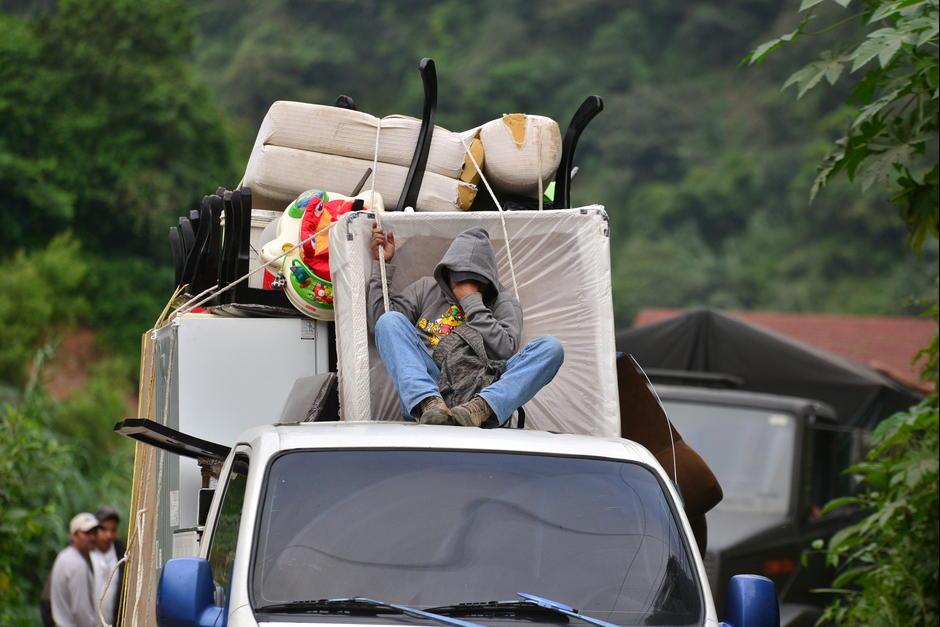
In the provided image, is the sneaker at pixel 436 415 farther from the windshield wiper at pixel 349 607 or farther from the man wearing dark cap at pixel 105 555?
the man wearing dark cap at pixel 105 555

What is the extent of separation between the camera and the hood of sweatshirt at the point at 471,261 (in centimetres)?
604

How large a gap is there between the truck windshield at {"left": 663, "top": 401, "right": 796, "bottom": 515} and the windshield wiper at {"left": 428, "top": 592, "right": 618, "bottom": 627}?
6.99 metres

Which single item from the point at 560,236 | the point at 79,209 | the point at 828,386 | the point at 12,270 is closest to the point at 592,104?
the point at 560,236

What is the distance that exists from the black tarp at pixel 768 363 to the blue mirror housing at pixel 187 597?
33.0ft

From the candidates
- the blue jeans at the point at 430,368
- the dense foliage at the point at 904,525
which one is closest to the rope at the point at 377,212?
the blue jeans at the point at 430,368

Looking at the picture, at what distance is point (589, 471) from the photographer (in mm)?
4848

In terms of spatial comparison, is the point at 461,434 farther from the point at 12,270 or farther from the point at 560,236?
the point at 12,270

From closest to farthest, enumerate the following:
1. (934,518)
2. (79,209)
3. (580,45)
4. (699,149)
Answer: (934,518)
(79,209)
(699,149)
(580,45)

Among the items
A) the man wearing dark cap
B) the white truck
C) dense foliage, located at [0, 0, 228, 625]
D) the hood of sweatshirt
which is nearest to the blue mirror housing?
the white truck

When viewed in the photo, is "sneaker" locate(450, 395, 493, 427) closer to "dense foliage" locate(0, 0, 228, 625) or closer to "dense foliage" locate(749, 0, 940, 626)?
"dense foliage" locate(749, 0, 940, 626)

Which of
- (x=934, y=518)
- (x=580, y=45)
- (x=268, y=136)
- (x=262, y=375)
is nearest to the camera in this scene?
(x=262, y=375)

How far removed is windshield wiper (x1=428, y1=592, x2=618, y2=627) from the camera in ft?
14.0

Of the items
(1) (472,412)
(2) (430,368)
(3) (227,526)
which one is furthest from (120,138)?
(3) (227,526)

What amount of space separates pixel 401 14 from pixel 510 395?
8831cm
